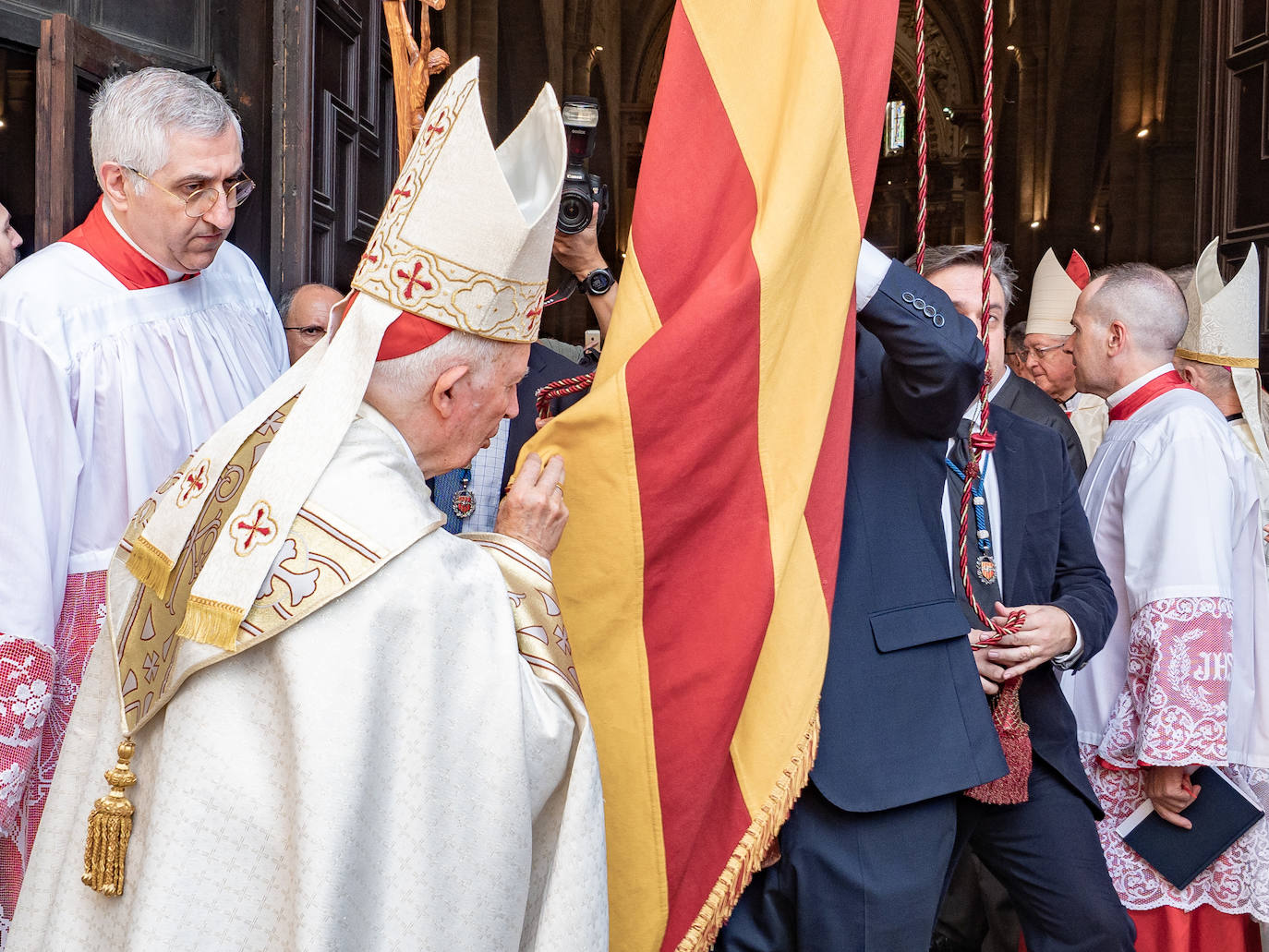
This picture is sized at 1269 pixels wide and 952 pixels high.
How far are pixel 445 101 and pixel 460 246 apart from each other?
185 millimetres

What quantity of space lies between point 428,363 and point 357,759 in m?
0.50

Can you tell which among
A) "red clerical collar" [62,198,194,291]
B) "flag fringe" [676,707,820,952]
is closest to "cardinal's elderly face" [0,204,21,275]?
"red clerical collar" [62,198,194,291]

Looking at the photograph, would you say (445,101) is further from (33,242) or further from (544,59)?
(544,59)

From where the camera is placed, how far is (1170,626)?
8.70 feet

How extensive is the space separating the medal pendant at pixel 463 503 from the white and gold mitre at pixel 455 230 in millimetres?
1129

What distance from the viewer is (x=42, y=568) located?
1974mm

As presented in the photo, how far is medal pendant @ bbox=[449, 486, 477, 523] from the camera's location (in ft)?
8.52

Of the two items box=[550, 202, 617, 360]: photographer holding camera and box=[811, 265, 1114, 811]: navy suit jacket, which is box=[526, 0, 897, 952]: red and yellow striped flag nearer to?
box=[811, 265, 1114, 811]: navy suit jacket

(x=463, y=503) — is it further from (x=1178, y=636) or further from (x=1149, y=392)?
(x=1149, y=392)

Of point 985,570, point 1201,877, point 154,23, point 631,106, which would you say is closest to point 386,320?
point 985,570

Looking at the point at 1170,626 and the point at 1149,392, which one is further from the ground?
the point at 1149,392

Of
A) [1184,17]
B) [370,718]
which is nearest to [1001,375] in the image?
[370,718]

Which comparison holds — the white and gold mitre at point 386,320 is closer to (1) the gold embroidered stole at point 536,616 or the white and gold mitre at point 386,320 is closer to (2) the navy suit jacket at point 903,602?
(1) the gold embroidered stole at point 536,616

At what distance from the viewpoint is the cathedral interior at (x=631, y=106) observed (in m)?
2.93
